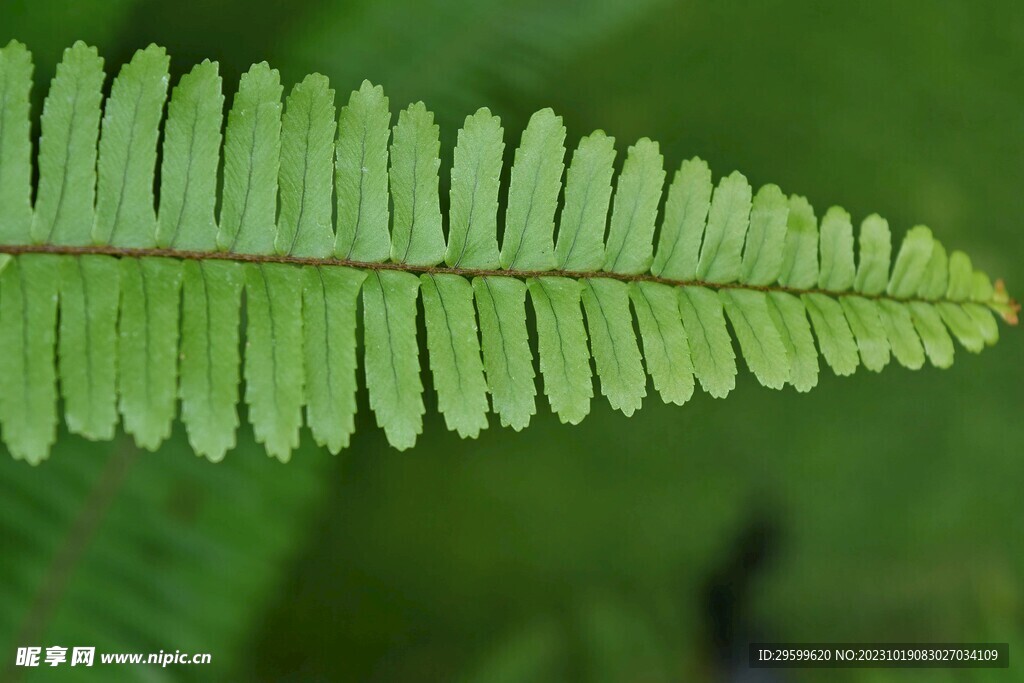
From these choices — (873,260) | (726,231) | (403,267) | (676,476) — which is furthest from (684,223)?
(676,476)

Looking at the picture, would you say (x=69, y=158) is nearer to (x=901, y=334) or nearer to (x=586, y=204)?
(x=586, y=204)

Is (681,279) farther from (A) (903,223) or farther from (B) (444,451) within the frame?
(A) (903,223)

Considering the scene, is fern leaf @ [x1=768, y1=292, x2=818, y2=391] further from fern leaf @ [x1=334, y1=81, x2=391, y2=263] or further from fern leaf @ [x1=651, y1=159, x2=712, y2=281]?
fern leaf @ [x1=334, y1=81, x2=391, y2=263]

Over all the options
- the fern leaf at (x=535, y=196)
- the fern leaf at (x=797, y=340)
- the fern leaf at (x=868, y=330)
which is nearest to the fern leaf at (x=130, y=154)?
the fern leaf at (x=535, y=196)

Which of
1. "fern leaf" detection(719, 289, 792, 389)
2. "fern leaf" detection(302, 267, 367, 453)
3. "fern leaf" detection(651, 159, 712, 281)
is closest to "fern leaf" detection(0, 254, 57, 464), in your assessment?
"fern leaf" detection(302, 267, 367, 453)

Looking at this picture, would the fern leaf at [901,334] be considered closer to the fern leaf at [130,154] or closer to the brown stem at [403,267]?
the brown stem at [403,267]

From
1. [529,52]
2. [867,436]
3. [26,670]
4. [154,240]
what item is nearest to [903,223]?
[867,436]

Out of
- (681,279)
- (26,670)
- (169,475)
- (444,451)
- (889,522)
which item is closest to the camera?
(681,279)
